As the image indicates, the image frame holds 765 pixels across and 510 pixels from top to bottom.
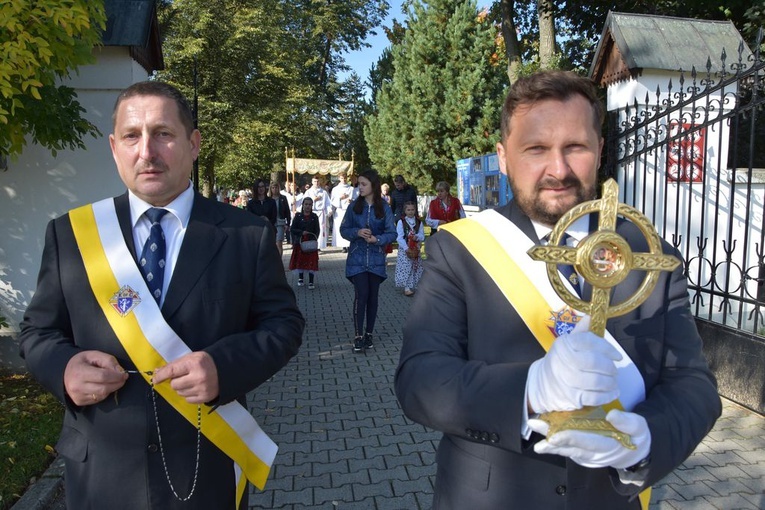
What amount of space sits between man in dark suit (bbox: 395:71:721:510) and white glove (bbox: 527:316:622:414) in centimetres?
6

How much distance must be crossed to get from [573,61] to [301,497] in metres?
15.7

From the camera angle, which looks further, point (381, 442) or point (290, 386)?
point (290, 386)

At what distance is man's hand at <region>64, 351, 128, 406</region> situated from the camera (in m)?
1.76

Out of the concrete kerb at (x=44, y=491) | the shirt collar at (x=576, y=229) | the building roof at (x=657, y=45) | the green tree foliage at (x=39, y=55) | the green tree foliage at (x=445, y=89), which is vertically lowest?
the concrete kerb at (x=44, y=491)

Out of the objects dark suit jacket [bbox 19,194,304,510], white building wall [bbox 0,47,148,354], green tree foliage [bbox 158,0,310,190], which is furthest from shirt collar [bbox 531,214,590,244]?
green tree foliage [bbox 158,0,310,190]

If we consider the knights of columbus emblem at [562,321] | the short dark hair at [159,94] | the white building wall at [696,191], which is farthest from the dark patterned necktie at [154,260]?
the white building wall at [696,191]

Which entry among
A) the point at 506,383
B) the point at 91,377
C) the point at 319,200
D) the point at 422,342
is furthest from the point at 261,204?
the point at 506,383

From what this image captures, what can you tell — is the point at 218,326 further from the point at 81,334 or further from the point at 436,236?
the point at 436,236

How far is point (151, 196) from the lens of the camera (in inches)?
79.3

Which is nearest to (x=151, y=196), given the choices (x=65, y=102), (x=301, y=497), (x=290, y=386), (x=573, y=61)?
(x=301, y=497)

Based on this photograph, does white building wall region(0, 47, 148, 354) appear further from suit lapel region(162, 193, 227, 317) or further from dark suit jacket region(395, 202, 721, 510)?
dark suit jacket region(395, 202, 721, 510)

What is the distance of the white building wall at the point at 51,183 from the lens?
5930 millimetres

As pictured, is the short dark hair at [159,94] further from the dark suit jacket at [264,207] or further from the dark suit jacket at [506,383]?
the dark suit jacket at [264,207]

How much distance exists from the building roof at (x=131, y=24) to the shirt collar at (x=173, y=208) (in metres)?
4.41
